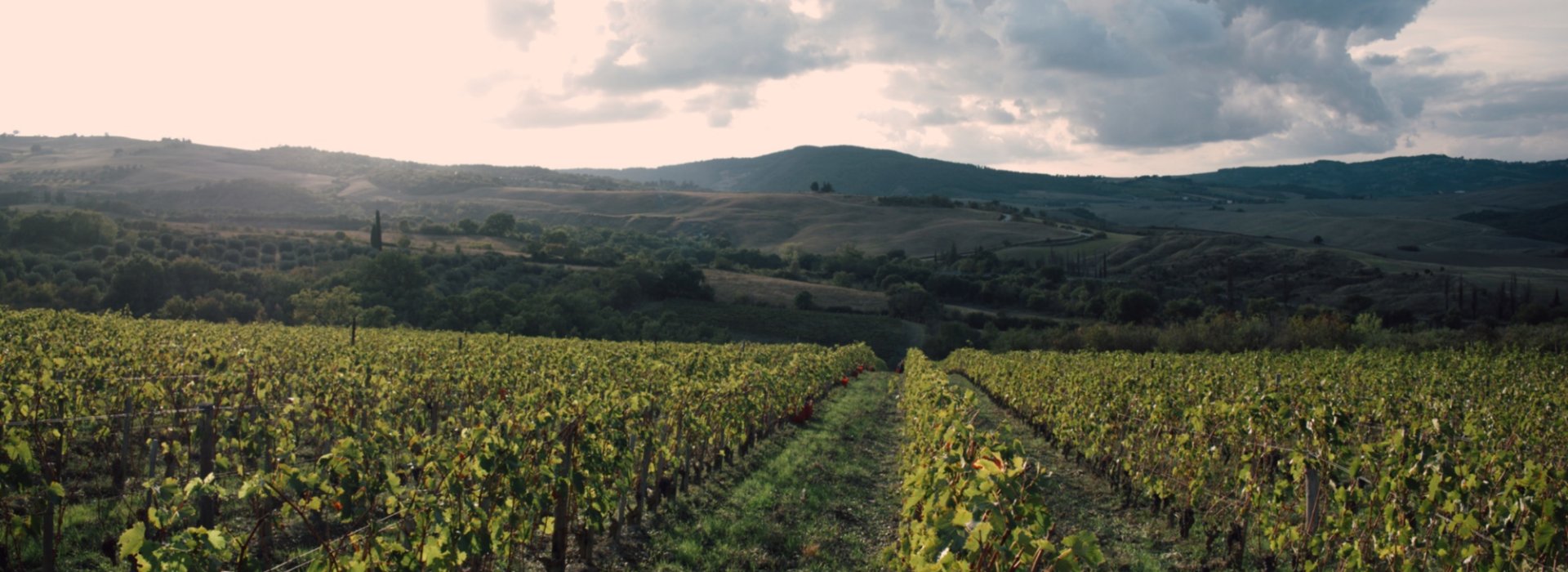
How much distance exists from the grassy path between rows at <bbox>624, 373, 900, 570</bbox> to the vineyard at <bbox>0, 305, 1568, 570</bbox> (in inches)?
3.6

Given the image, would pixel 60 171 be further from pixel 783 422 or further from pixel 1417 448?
pixel 1417 448

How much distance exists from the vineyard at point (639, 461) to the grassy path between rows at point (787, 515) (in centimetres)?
9

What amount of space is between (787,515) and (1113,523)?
4301 millimetres

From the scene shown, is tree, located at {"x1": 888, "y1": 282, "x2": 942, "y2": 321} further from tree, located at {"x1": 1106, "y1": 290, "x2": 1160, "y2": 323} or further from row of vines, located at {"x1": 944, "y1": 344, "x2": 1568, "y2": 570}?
row of vines, located at {"x1": 944, "y1": 344, "x2": 1568, "y2": 570}

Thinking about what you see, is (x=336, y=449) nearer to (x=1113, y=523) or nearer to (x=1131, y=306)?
(x=1113, y=523)

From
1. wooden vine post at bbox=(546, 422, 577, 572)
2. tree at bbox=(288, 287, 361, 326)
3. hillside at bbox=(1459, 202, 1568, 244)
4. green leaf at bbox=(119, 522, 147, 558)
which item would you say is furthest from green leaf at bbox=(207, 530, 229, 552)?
hillside at bbox=(1459, 202, 1568, 244)

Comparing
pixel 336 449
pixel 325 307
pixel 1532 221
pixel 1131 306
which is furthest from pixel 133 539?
pixel 1532 221

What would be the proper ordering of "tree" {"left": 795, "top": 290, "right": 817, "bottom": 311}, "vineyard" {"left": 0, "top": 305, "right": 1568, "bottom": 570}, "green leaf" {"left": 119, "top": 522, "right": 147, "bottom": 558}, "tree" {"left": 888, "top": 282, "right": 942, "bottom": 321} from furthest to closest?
"tree" {"left": 888, "top": 282, "right": 942, "bottom": 321}
"tree" {"left": 795, "top": 290, "right": 817, "bottom": 311}
"vineyard" {"left": 0, "top": 305, "right": 1568, "bottom": 570}
"green leaf" {"left": 119, "top": 522, "right": 147, "bottom": 558}

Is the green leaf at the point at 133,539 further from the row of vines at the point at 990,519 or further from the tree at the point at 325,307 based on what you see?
the tree at the point at 325,307

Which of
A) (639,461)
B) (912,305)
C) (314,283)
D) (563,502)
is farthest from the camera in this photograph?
(912,305)

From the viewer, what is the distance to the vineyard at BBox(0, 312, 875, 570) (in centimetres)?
522

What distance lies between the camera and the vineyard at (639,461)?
17.1 ft

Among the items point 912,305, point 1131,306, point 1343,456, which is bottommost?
point 912,305

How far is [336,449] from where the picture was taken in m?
5.06
